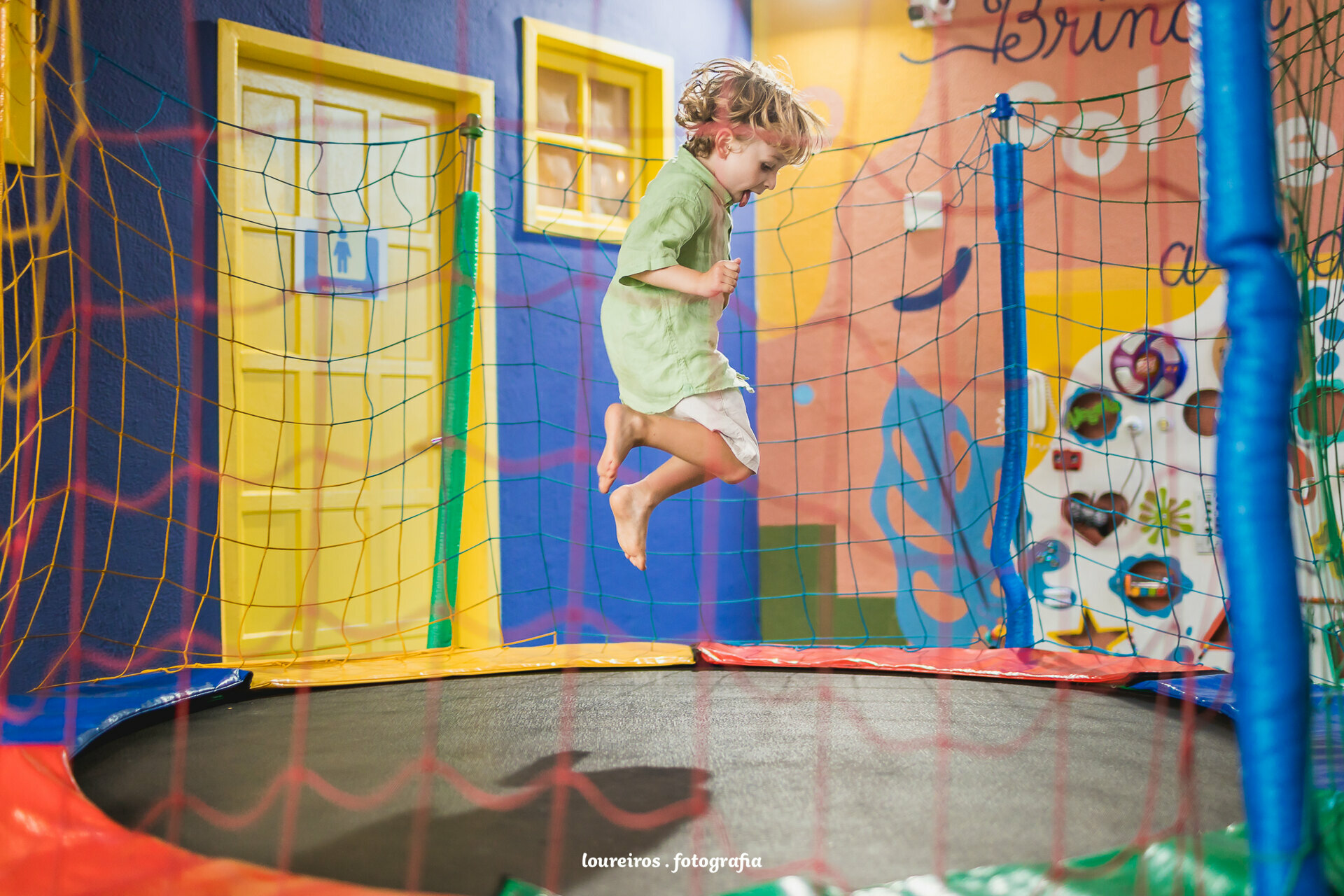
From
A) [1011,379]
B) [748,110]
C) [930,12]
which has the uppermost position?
[930,12]

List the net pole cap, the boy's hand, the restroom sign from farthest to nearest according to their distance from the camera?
the restroom sign < the net pole cap < the boy's hand

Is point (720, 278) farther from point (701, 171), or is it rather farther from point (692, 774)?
point (692, 774)

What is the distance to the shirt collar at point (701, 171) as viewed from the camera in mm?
1257

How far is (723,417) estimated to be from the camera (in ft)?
4.15

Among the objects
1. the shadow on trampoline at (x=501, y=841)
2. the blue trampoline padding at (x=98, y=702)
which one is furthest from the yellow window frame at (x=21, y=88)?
the shadow on trampoline at (x=501, y=841)

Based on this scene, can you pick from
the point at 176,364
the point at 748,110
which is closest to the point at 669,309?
the point at 748,110

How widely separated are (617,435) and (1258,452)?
0.85 metres

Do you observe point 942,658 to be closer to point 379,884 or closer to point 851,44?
point 379,884

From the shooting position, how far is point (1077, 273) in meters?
2.47

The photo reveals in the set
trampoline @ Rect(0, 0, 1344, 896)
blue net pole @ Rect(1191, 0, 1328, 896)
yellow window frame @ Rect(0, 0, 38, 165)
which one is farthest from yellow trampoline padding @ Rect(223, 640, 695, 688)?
blue net pole @ Rect(1191, 0, 1328, 896)

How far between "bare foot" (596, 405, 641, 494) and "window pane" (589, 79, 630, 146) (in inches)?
62.6

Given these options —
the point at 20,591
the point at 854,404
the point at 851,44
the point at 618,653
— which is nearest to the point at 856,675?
the point at 618,653

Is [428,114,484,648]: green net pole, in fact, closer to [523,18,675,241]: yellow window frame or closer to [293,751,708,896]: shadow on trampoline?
[523,18,675,241]: yellow window frame

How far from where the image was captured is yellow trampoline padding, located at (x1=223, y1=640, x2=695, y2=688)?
5.54 ft
